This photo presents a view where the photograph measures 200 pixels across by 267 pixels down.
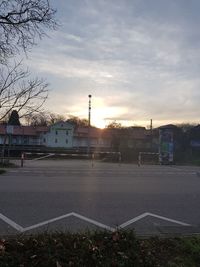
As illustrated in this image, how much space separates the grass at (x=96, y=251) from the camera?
18.5ft

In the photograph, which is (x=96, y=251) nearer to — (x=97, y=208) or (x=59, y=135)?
(x=97, y=208)

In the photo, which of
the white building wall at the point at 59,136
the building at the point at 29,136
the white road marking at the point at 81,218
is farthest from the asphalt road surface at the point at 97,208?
the building at the point at 29,136

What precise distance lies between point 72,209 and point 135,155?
133 ft

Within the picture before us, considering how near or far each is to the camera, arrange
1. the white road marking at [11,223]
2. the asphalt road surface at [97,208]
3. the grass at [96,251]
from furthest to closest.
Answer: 1. the asphalt road surface at [97,208]
2. the white road marking at [11,223]
3. the grass at [96,251]

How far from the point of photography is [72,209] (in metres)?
11.3

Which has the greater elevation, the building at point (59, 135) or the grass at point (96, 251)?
the building at point (59, 135)

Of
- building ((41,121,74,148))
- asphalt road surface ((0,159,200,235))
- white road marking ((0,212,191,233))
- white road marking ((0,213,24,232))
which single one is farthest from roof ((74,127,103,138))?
white road marking ((0,213,24,232))

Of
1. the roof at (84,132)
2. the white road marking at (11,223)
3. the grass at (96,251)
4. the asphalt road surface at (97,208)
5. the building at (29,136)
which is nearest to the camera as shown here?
the grass at (96,251)

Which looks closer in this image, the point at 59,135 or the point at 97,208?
the point at 97,208

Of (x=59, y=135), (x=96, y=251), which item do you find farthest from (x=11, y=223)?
(x=59, y=135)

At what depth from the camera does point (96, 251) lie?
234 inches

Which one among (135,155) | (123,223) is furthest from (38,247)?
(135,155)

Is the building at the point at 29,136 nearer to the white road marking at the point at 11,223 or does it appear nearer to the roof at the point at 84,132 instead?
the roof at the point at 84,132

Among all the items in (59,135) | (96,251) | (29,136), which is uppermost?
(59,135)
